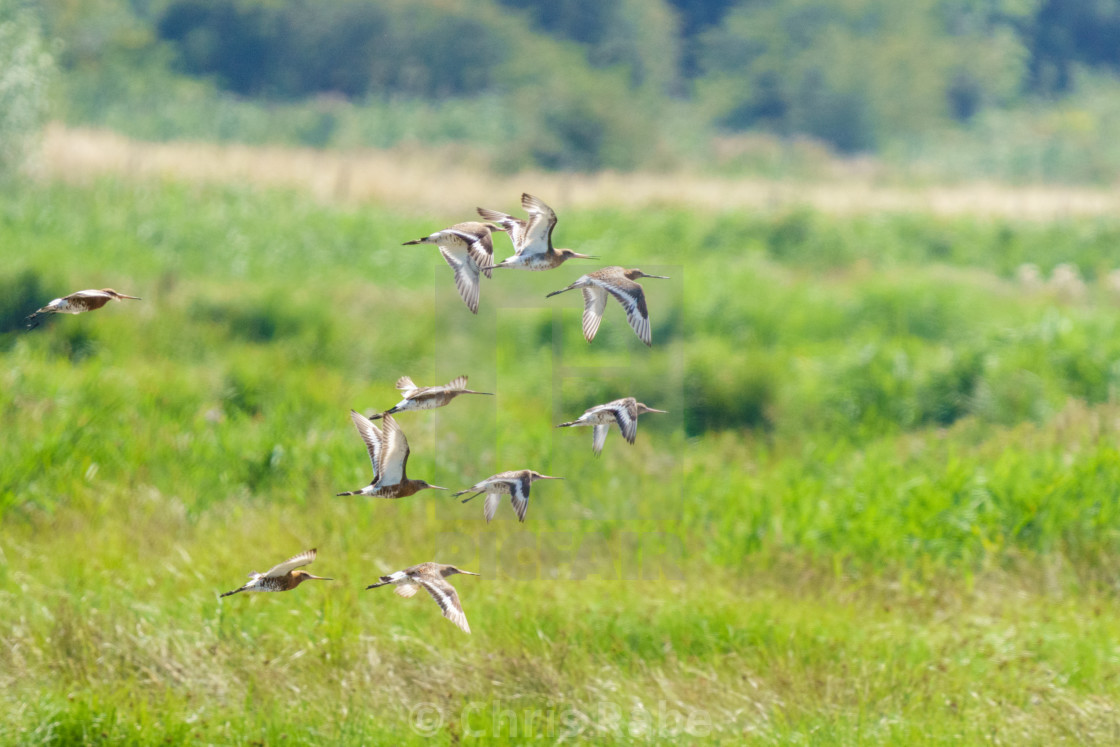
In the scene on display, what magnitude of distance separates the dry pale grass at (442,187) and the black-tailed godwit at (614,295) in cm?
1902

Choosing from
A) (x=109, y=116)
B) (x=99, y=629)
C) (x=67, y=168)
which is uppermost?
(x=99, y=629)

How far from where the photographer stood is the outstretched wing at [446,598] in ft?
8.41

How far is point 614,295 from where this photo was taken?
2.69m

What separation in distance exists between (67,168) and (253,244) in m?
5.29

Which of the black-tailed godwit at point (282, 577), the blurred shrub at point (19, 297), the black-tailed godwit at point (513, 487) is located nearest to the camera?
the black-tailed godwit at point (282, 577)

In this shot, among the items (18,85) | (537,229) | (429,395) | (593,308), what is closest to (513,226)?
(537,229)

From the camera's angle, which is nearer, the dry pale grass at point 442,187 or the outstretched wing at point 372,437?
the outstretched wing at point 372,437

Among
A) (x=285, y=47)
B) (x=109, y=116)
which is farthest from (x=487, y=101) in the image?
(x=109, y=116)

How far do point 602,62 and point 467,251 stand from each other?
47201 millimetres

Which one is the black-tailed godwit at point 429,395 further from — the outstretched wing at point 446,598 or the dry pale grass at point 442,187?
the dry pale grass at point 442,187

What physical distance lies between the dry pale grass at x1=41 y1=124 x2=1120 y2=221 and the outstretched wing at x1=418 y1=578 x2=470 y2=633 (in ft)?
62.6

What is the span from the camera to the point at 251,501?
29.5 feet

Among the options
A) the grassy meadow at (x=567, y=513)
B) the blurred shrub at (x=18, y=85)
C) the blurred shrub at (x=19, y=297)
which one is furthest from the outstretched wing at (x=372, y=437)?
the blurred shrub at (x=18, y=85)

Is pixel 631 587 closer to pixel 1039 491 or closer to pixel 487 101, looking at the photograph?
pixel 1039 491
